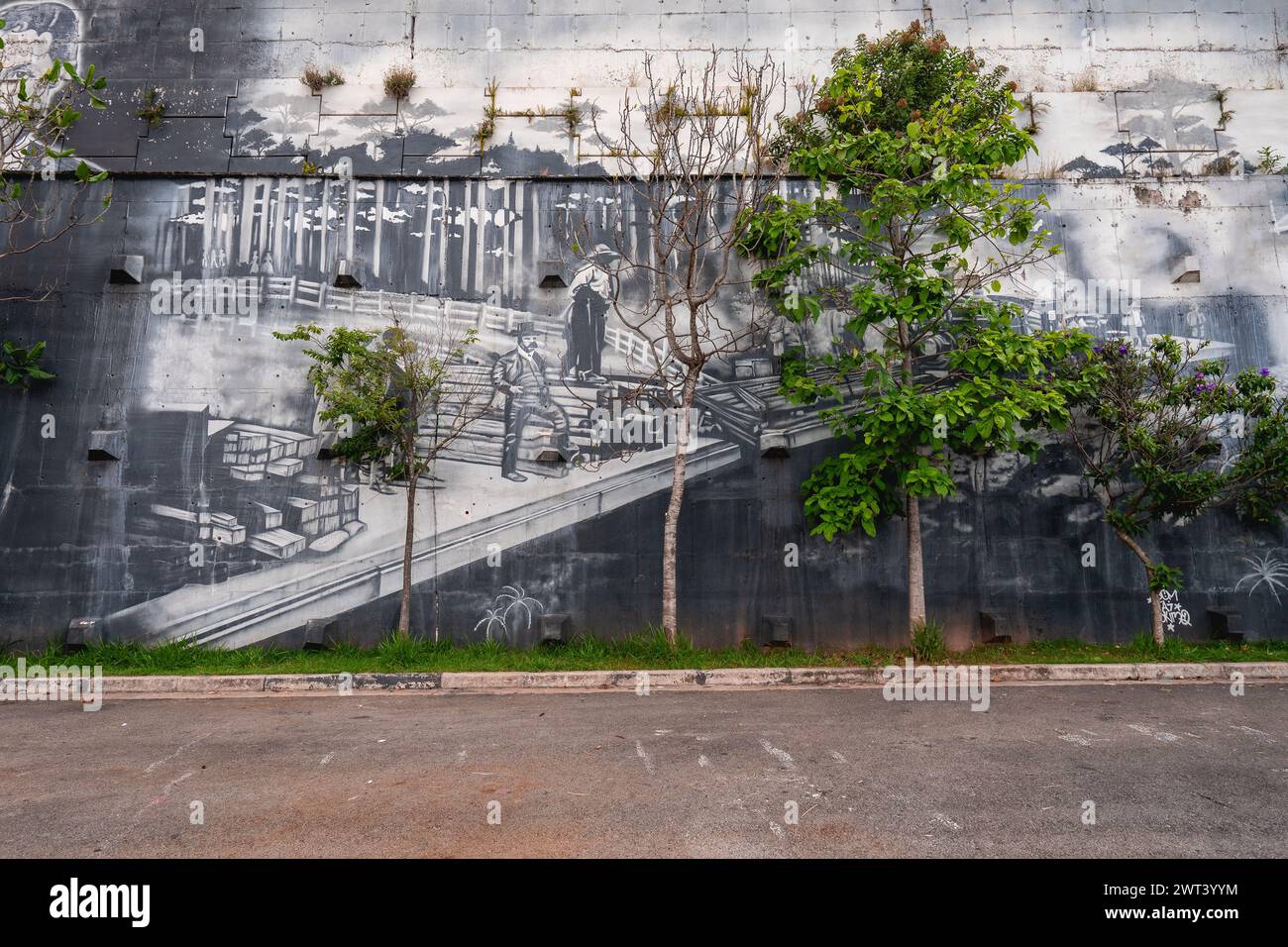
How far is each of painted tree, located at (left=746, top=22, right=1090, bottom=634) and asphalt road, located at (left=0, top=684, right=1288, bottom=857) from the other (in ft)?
9.87

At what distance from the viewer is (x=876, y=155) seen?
8.88 meters

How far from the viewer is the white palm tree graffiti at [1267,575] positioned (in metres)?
10.3

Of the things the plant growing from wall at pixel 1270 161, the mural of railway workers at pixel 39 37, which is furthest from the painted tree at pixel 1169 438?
the mural of railway workers at pixel 39 37

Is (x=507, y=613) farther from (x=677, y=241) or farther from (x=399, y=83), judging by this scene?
(x=399, y=83)

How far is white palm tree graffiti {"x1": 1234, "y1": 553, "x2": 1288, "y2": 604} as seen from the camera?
33.9ft

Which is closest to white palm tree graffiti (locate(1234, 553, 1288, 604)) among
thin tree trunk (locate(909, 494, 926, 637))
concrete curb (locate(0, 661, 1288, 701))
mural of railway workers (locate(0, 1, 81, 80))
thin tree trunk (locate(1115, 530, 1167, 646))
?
thin tree trunk (locate(1115, 530, 1167, 646))

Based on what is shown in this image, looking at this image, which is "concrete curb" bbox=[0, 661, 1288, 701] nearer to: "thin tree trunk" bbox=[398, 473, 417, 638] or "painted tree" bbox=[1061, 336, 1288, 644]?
"thin tree trunk" bbox=[398, 473, 417, 638]

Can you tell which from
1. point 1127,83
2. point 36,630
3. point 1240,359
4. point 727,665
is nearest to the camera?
point 727,665

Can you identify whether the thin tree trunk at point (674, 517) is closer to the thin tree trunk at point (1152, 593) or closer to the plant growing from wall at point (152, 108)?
the thin tree trunk at point (1152, 593)

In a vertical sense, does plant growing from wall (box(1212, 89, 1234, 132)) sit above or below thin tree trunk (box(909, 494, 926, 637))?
above

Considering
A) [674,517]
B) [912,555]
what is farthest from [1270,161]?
[674,517]

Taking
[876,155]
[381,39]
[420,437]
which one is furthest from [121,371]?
[876,155]

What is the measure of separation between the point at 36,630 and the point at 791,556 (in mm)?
10509
